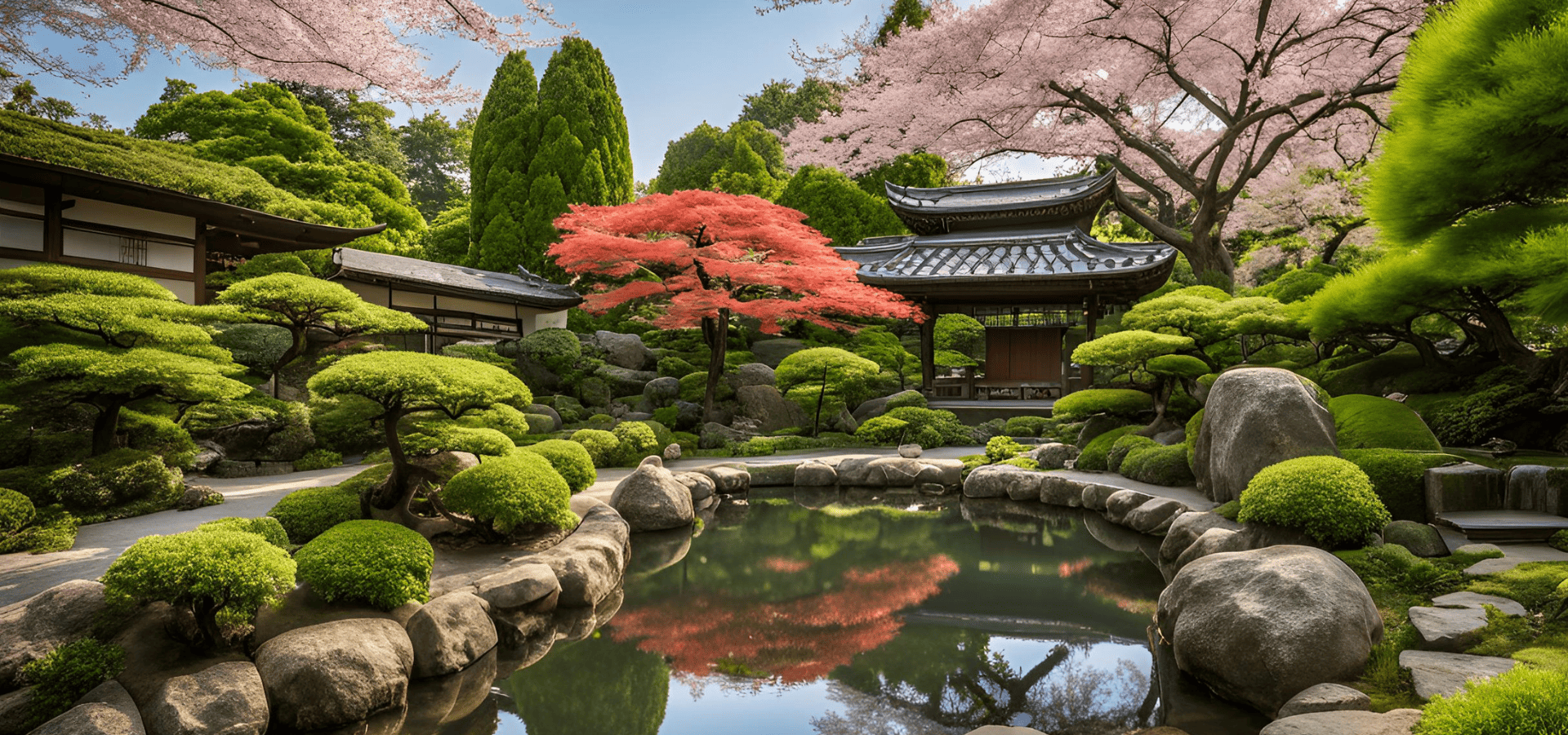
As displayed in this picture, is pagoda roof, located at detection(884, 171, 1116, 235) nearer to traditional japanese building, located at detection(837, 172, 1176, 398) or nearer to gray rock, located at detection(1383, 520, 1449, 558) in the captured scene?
traditional japanese building, located at detection(837, 172, 1176, 398)

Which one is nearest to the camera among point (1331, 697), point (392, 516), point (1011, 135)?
point (1331, 697)

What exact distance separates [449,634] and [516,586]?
2.15 ft

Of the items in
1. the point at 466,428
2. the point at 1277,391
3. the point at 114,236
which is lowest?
the point at 466,428

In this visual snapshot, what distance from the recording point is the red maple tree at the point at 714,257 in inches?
478

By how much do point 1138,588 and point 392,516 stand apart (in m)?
6.26

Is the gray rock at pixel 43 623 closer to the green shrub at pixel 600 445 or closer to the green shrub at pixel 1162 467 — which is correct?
the green shrub at pixel 600 445

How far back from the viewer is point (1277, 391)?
20.4ft

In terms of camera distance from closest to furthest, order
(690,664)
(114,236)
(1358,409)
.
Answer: (690,664), (1358,409), (114,236)

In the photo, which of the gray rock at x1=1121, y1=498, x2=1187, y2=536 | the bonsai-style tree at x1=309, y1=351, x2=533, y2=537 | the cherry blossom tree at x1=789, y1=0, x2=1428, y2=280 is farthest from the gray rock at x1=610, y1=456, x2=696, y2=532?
the cherry blossom tree at x1=789, y1=0, x2=1428, y2=280

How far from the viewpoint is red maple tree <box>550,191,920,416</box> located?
1213 centimetres

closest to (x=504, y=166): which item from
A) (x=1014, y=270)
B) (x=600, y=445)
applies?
(x=600, y=445)

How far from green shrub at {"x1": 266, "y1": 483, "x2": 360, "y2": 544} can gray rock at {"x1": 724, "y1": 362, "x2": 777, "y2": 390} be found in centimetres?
937

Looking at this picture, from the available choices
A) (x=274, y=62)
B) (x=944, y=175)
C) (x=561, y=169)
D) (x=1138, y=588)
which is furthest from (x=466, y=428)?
(x=944, y=175)

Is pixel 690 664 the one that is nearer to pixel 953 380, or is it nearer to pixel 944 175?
pixel 953 380
